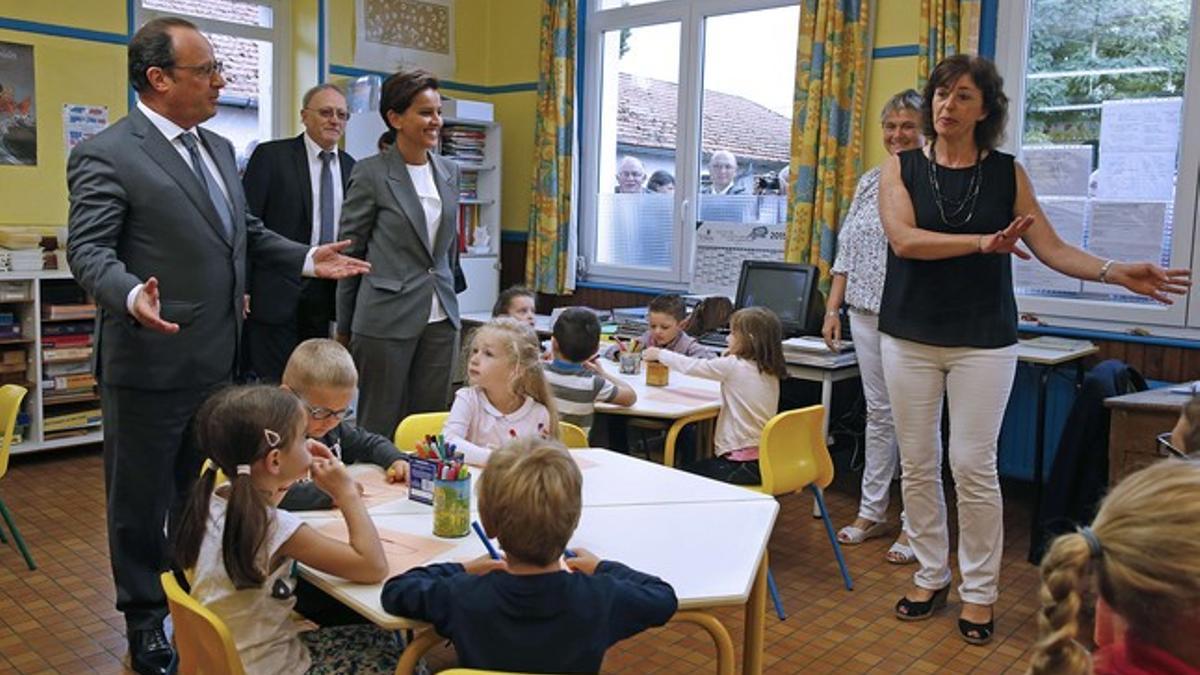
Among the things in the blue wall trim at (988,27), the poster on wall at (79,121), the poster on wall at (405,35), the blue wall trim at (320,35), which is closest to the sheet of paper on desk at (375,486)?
the blue wall trim at (988,27)

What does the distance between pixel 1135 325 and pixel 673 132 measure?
2765 millimetres

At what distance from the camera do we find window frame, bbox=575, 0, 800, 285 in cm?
586

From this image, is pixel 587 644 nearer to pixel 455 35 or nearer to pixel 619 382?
pixel 619 382

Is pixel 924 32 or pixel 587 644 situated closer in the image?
pixel 587 644

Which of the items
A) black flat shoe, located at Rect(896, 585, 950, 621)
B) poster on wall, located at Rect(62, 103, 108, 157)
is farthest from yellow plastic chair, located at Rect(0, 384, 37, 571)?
black flat shoe, located at Rect(896, 585, 950, 621)

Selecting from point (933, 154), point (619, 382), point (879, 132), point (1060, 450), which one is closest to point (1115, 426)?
point (1060, 450)

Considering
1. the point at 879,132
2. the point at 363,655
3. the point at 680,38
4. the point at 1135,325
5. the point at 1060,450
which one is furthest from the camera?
the point at 680,38

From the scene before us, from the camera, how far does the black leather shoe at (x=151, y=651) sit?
2699 mm

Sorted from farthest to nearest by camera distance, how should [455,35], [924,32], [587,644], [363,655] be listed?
[455,35], [924,32], [363,655], [587,644]

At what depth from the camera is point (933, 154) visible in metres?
3.04

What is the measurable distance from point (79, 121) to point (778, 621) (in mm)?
4281

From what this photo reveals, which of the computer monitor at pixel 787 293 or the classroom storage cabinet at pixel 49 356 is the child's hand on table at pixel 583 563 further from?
the classroom storage cabinet at pixel 49 356

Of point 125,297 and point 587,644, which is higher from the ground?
point 125,297

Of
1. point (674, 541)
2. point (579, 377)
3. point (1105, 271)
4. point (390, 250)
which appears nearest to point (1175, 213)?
point (1105, 271)
